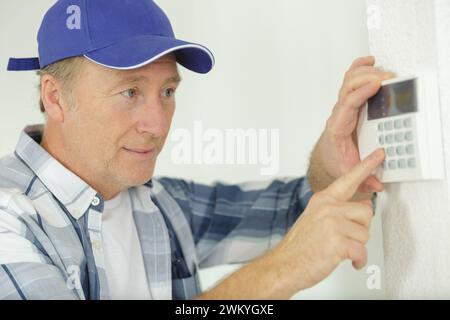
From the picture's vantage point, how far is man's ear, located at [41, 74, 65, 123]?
94cm

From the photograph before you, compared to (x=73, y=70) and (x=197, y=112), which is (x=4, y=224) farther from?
(x=197, y=112)

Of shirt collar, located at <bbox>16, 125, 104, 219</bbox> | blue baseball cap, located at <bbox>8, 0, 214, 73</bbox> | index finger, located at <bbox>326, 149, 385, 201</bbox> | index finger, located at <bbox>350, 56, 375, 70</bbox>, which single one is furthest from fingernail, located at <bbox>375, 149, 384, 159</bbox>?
shirt collar, located at <bbox>16, 125, 104, 219</bbox>

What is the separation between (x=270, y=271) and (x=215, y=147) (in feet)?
1.72

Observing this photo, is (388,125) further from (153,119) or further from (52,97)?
(52,97)

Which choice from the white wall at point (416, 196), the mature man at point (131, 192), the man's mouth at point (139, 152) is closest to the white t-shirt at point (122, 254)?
the mature man at point (131, 192)

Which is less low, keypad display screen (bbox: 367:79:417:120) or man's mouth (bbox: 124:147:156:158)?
keypad display screen (bbox: 367:79:417:120)

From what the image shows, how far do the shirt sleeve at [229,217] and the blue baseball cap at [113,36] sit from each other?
32 cm

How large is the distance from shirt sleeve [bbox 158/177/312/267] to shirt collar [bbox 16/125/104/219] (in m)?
0.28

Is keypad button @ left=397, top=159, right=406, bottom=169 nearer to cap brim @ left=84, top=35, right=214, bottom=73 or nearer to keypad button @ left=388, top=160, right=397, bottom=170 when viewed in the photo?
keypad button @ left=388, top=160, right=397, bottom=170

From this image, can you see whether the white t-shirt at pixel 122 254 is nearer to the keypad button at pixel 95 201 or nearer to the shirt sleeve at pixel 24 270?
the keypad button at pixel 95 201

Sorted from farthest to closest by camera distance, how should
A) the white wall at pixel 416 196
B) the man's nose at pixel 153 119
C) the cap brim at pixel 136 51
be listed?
the man's nose at pixel 153 119 → the cap brim at pixel 136 51 → the white wall at pixel 416 196

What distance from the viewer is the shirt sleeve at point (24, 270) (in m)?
0.69

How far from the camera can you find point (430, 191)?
0.60 metres

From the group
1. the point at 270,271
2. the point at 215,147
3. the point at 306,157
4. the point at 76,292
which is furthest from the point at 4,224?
the point at 306,157
